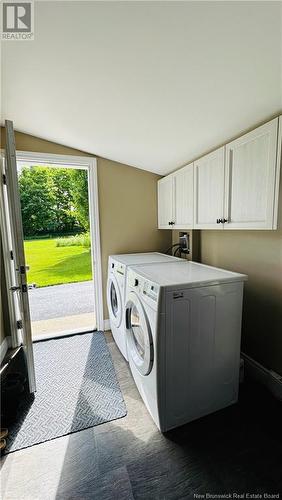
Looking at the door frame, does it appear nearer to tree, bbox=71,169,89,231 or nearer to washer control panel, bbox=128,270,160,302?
washer control panel, bbox=128,270,160,302

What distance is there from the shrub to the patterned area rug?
3.17 metres

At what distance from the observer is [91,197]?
2.57 m

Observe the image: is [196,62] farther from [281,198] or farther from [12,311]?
[12,311]

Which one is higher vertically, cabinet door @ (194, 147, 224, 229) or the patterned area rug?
cabinet door @ (194, 147, 224, 229)

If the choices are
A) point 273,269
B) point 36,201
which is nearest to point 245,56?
point 273,269

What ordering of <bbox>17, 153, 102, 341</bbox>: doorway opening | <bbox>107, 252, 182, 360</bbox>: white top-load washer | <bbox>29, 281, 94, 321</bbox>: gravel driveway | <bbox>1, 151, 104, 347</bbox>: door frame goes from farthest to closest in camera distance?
<bbox>17, 153, 102, 341</bbox>: doorway opening < <bbox>29, 281, 94, 321</bbox>: gravel driveway < <bbox>1, 151, 104, 347</bbox>: door frame < <bbox>107, 252, 182, 360</bbox>: white top-load washer

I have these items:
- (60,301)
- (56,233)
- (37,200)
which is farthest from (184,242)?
(37,200)

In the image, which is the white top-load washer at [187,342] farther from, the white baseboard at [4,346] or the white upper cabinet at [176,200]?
the white baseboard at [4,346]

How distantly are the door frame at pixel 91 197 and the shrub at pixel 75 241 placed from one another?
2724 mm

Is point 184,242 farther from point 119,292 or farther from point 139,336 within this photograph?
point 139,336

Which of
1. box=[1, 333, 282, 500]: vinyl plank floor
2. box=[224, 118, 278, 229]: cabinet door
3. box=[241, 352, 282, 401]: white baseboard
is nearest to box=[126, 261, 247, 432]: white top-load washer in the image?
box=[1, 333, 282, 500]: vinyl plank floor

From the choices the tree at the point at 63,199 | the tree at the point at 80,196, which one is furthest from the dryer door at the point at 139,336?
the tree at the point at 63,199

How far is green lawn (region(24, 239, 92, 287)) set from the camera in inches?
197

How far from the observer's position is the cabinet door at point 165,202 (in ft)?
8.18
